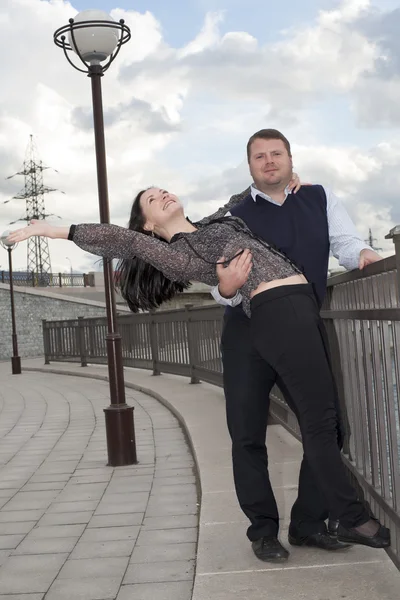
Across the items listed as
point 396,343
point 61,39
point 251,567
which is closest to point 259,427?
point 251,567

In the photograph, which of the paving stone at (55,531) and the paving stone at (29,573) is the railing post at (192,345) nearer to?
the paving stone at (55,531)

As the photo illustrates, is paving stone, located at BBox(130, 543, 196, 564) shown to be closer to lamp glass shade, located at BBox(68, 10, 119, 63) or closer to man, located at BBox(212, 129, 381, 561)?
man, located at BBox(212, 129, 381, 561)

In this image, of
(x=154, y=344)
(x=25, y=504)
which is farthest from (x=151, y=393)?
(x=25, y=504)

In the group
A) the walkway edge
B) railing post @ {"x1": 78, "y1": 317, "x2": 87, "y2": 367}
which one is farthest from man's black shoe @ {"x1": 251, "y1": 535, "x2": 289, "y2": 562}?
railing post @ {"x1": 78, "y1": 317, "x2": 87, "y2": 367}

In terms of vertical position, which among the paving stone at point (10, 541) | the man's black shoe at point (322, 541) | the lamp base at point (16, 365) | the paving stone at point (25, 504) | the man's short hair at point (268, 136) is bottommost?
the paving stone at point (10, 541)

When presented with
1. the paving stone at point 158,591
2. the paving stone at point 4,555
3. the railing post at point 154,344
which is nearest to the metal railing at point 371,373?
the paving stone at point 158,591

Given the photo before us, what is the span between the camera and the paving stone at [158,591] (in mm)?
3527

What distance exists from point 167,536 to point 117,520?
1.85ft

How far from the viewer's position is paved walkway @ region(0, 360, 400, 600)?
3.32 m

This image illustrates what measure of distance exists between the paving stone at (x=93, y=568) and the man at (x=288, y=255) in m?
0.81

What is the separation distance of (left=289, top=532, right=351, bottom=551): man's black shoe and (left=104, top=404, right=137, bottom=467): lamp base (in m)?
3.36

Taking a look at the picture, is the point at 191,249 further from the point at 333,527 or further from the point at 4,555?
the point at 4,555

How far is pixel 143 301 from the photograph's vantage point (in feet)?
11.8

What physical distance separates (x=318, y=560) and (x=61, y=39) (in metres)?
5.41
